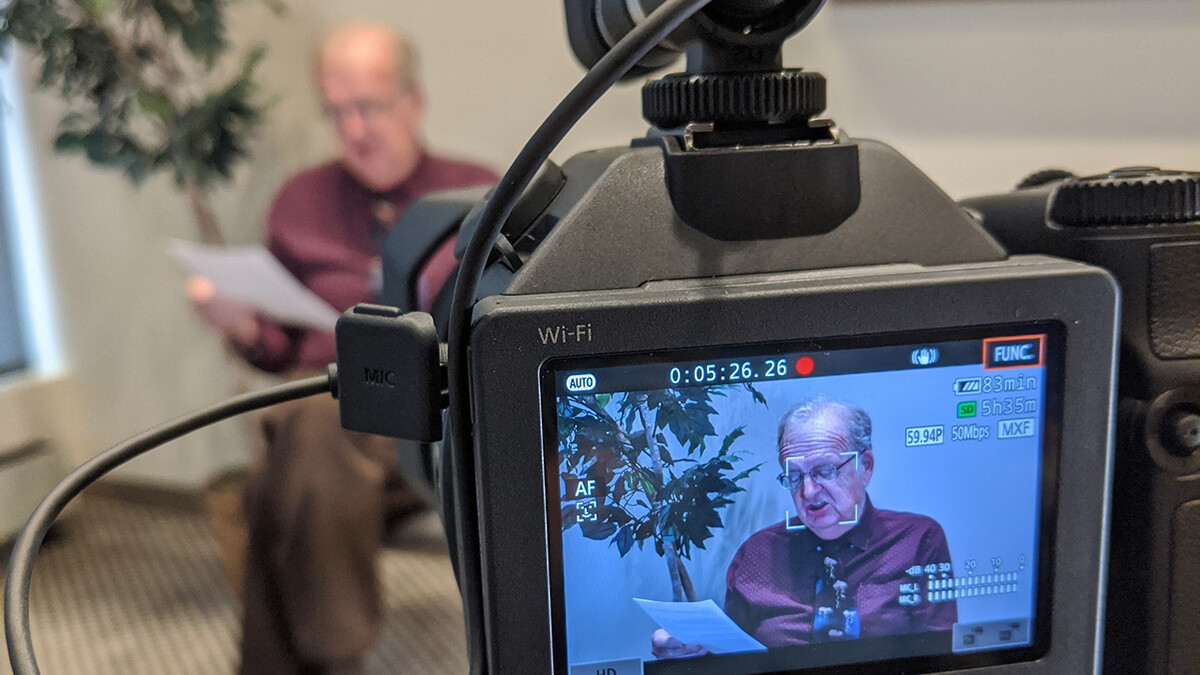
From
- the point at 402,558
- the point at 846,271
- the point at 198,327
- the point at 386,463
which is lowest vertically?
the point at 402,558

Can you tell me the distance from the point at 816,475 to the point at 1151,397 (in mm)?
173

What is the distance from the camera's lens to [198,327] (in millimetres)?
2230

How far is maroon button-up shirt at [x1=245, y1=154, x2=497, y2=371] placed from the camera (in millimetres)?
1906

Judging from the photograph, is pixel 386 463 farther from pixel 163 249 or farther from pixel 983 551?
pixel 983 551

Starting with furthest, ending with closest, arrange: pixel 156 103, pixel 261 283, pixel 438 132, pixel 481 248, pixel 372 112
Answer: pixel 438 132
pixel 372 112
pixel 156 103
pixel 261 283
pixel 481 248

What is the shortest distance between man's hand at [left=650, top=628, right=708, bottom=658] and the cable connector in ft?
0.45

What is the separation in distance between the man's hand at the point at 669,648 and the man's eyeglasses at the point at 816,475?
0.09m

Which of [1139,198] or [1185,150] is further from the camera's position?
[1185,150]

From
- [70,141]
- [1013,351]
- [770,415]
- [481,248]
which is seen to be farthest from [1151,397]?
[70,141]

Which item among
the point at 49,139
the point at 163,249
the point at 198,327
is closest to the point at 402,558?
the point at 198,327

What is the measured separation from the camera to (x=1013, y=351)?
430mm

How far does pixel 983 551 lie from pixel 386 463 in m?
1.45

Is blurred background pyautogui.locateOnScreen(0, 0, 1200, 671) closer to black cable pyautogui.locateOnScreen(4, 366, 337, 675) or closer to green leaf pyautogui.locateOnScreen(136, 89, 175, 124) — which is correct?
green leaf pyautogui.locateOnScreen(136, 89, 175, 124)

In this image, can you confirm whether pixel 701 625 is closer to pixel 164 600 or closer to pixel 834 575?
pixel 834 575
